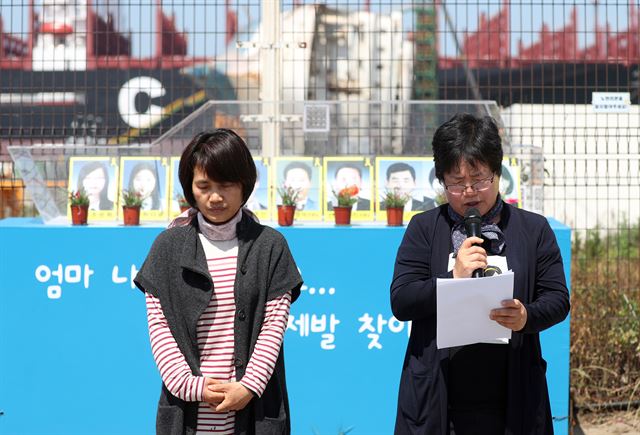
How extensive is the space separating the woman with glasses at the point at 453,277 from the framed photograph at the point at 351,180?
2.75m

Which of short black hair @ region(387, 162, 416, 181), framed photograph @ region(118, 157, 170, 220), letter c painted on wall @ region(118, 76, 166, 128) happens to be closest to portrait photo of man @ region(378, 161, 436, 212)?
short black hair @ region(387, 162, 416, 181)

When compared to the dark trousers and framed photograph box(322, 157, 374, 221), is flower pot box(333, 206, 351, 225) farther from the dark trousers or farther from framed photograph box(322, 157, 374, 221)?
the dark trousers

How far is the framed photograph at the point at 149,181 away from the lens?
18.3ft

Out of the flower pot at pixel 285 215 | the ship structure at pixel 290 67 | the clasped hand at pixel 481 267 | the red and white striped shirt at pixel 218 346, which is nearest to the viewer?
the clasped hand at pixel 481 267

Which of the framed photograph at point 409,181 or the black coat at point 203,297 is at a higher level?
the framed photograph at point 409,181

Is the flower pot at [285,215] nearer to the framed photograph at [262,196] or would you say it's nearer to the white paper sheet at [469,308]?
the framed photograph at [262,196]

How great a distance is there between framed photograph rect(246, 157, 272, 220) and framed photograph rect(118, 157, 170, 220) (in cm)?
52

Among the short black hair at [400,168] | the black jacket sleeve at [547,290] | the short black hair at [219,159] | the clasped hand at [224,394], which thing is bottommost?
the clasped hand at [224,394]

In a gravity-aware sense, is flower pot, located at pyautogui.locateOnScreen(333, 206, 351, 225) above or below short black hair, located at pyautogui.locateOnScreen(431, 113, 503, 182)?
below

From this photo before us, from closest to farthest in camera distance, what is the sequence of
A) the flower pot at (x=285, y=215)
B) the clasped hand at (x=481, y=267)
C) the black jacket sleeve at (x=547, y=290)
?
the clasped hand at (x=481, y=267)
the black jacket sleeve at (x=547, y=290)
the flower pot at (x=285, y=215)

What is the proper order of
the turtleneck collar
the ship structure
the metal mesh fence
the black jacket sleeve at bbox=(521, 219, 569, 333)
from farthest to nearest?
the ship structure → the metal mesh fence → the turtleneck collar → the black jacket sleeve at bbox=(521, 219, 569, 333)

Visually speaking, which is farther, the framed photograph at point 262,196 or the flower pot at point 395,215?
the framed photograph at point 262,196

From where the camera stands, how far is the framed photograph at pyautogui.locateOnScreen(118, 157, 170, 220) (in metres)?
5.58

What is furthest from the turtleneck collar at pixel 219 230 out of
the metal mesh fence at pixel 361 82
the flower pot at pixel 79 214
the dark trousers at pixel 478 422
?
the metal mesh fence at pixel 361 82
